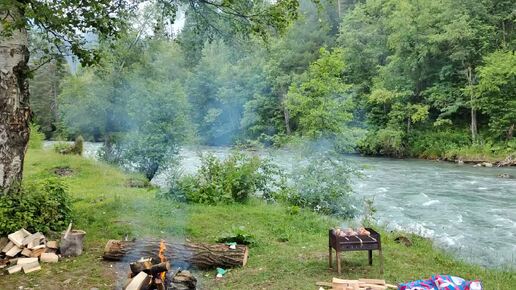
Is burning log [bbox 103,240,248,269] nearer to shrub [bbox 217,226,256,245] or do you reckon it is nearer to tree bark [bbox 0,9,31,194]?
shrub [bbox 217,226,256,245]

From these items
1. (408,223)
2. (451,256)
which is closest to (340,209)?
(408,223)

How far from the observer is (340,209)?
10.2 m

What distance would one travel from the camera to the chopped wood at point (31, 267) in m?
5.43

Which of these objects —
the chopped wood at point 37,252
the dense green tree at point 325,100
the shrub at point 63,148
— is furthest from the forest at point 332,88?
the chopped wood at point 37,252

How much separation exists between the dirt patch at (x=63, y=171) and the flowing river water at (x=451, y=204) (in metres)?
2.76

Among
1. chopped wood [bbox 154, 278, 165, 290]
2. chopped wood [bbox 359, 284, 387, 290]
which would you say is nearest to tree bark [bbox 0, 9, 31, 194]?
chopped wood [bbox 154, 278, 165, 290]

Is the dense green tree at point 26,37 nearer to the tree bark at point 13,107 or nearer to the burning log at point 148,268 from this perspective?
the tree bark at point 13,107

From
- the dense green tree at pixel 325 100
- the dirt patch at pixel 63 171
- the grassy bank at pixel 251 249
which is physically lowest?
the grassy bank at pixel 251 249

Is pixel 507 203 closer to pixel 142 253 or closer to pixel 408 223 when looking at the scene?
pixel 408 223

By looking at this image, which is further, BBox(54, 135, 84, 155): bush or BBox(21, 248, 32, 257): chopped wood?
BBox(54, 135, 84, 155): bush

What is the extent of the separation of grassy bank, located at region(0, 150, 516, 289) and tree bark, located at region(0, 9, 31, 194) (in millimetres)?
1530

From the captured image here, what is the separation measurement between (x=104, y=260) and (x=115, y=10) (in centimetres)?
429

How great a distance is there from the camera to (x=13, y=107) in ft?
20.2

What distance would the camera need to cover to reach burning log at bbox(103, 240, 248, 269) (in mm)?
5766
